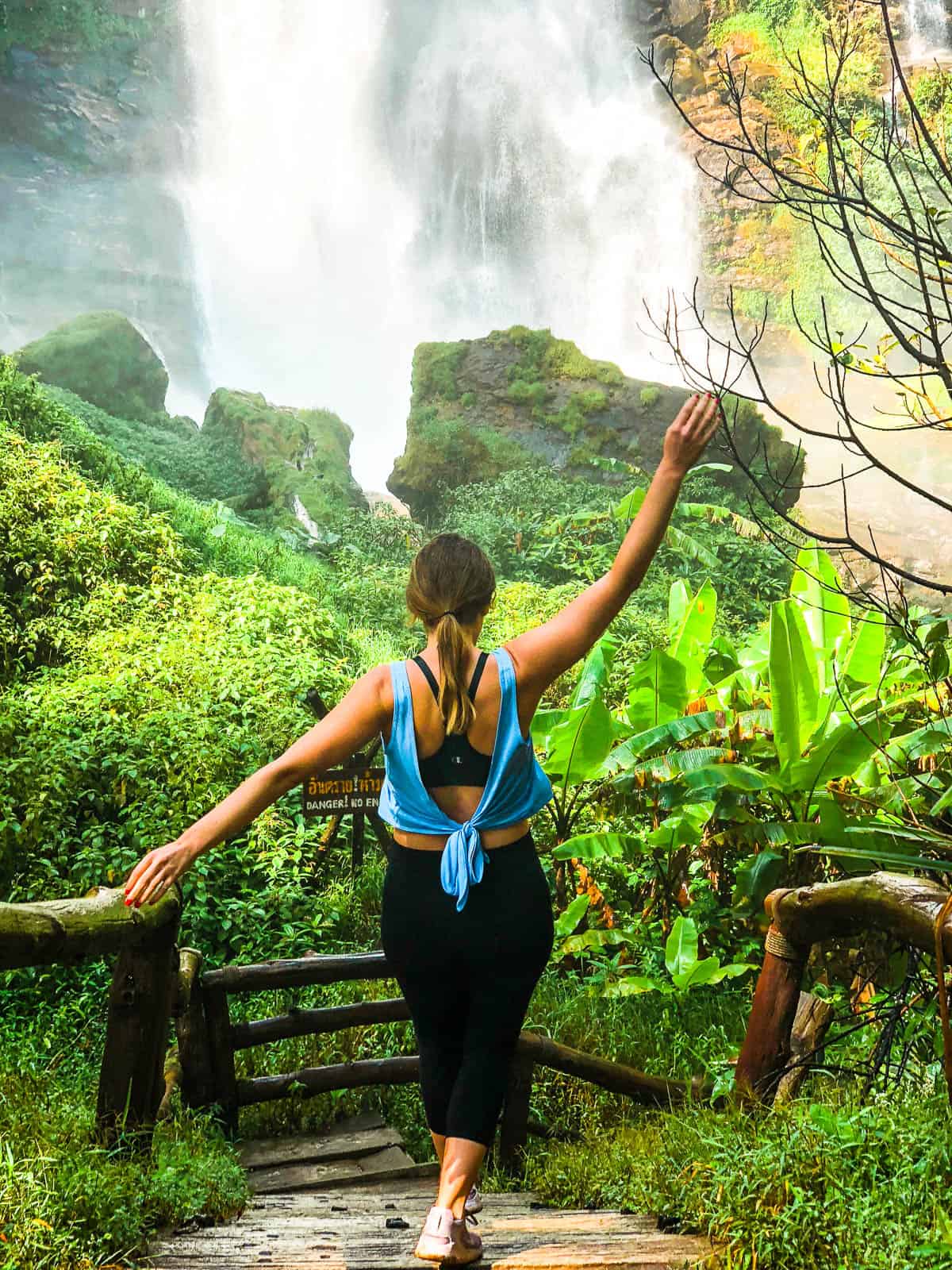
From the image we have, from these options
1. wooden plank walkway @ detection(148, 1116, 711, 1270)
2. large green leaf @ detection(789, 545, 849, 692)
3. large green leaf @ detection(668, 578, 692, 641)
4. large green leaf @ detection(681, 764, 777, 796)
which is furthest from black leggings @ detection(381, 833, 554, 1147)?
large green leaf @ detection(668, 578, 692, 641)

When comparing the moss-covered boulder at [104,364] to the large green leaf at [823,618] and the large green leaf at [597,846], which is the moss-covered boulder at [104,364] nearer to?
the large green leaf at [823,618]

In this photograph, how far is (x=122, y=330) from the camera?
10430mm

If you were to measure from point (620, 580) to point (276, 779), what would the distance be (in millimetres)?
763

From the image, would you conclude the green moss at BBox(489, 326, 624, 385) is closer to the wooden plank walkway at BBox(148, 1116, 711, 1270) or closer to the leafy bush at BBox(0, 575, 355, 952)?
the leafy bush at BBox(0, 575, 355, 952)

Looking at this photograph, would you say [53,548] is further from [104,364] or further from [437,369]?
[437,369]

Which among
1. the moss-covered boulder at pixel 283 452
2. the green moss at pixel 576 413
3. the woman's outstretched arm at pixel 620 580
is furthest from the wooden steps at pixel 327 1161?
the green moss at pixel 576 413

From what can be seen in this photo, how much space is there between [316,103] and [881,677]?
901 cm

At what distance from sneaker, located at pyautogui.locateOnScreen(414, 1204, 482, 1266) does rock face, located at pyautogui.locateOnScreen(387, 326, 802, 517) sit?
9.24m

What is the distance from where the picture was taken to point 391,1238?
2326 millimetres

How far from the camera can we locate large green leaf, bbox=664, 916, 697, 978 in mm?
4383

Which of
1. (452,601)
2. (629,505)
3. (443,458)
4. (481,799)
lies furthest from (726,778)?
(443,458)

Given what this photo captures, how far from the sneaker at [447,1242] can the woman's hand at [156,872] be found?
A: 31.3 inches

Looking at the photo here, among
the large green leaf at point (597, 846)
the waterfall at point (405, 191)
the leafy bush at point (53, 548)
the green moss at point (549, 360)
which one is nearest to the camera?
the large green leaf at point (597, 846)

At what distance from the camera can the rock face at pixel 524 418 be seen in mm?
11148
